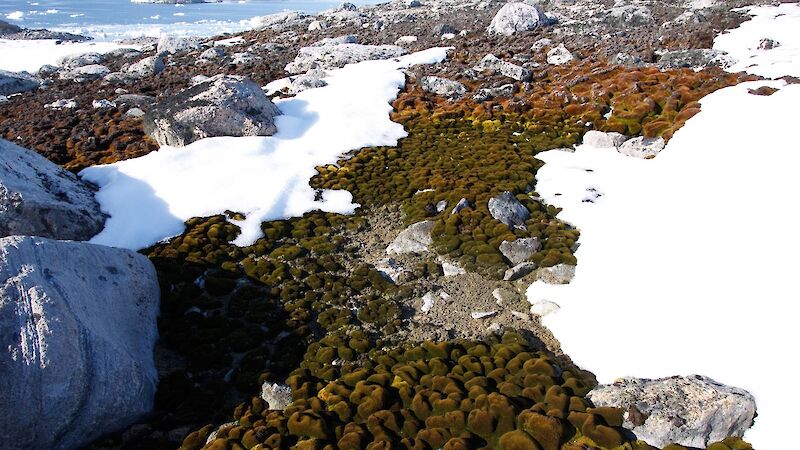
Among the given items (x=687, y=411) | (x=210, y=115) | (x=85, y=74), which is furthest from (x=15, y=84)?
(x=687, y=411)

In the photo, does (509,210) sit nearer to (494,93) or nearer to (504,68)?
(494,93)

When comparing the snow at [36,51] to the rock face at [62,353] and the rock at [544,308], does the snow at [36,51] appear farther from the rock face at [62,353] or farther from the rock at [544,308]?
the rock at [544,308]

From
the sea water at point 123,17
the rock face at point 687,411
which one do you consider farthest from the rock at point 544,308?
the sea water at point 123,17

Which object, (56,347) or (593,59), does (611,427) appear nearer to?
(56,347)

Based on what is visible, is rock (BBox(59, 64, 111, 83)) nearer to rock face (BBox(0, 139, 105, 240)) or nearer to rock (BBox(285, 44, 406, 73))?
rock (BBox(285, 44, 406, 73))

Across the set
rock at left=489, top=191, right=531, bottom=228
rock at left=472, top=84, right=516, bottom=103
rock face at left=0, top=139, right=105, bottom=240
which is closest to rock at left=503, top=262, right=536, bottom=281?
rock at left=489, top=191, right=531, bottom=228

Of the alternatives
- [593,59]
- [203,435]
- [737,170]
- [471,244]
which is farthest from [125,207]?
[593,59]
